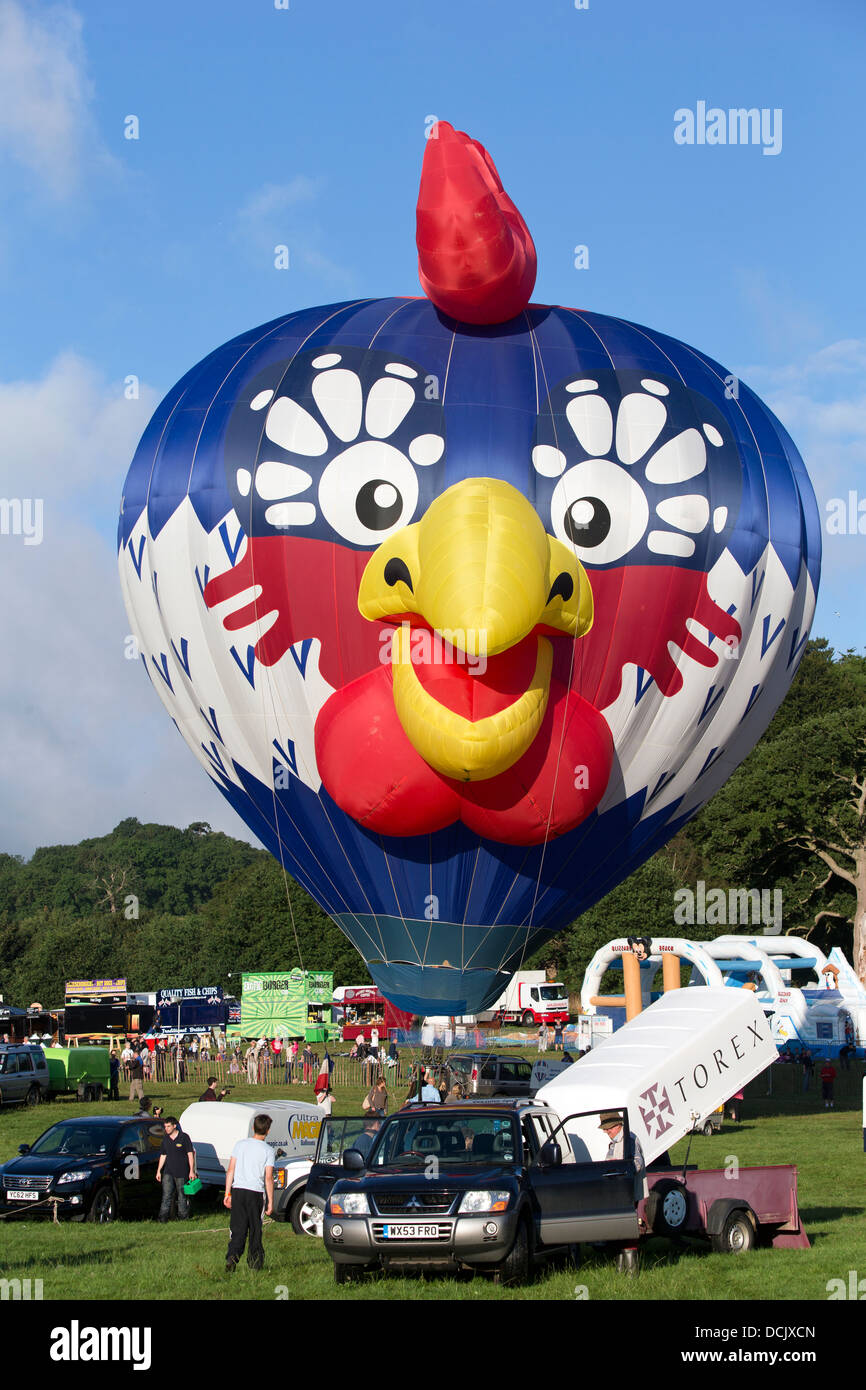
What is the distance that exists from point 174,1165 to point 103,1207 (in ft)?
2.79

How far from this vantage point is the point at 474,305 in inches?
918

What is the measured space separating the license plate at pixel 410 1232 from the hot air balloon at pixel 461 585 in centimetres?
1057

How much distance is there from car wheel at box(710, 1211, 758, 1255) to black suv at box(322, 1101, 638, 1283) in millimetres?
1311

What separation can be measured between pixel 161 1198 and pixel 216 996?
54203 millimetres

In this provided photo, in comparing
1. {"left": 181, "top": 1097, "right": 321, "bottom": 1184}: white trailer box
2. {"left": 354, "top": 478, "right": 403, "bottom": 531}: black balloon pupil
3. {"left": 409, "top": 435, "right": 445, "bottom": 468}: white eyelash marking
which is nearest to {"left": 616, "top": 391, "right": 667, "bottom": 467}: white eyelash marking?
{"left": 409, "top": 435, "right": 445, "bottom": 468}: white eyelash marking

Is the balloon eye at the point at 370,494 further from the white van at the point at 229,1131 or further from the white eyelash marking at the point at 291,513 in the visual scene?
the white van at the point at 229,1131

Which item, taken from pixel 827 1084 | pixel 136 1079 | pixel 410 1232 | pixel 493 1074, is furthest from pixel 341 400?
pixel 136 1079

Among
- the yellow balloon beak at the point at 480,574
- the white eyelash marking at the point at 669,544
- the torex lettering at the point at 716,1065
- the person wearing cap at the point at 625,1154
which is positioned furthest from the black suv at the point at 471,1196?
the white eyelash marking at the point at 669,544

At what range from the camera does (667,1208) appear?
12688mm

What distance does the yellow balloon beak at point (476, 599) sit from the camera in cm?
2052

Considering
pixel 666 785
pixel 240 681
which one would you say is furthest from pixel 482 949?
pixel 240 681

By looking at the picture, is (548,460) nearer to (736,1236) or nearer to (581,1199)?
→ (736,1236)
